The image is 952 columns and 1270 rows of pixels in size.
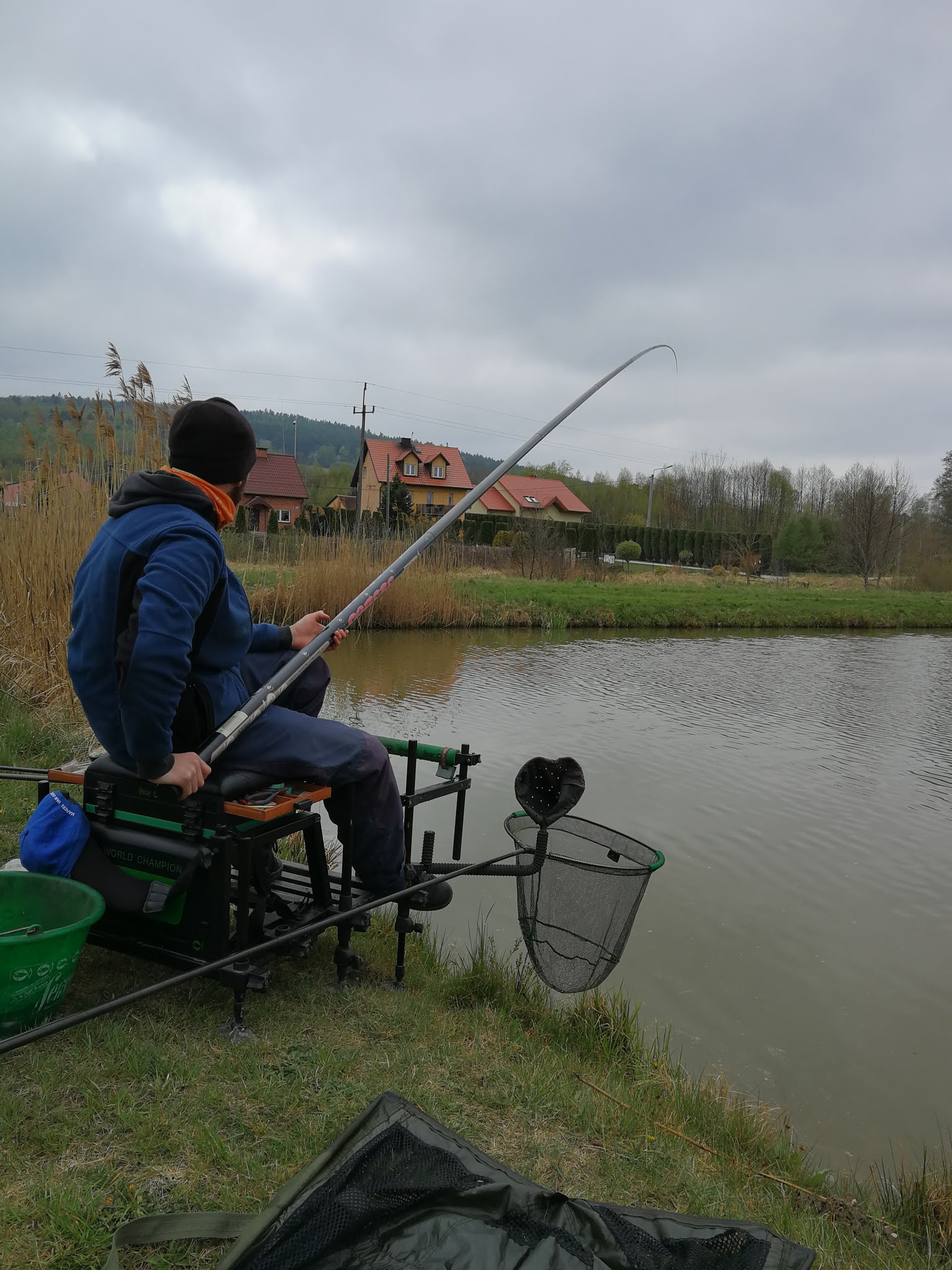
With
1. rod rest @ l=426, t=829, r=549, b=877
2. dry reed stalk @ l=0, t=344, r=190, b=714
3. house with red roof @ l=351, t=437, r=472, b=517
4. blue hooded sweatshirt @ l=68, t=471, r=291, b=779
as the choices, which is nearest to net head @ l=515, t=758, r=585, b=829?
rod rest @ l=426, t=829, r=549, b=877

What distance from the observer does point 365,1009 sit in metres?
2.76

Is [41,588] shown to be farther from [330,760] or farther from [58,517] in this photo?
[330,760]

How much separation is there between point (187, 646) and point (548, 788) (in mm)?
1410

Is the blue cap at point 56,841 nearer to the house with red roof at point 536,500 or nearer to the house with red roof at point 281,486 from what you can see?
the house with red roof at point 281,486

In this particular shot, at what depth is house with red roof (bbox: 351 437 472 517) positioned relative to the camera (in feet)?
187

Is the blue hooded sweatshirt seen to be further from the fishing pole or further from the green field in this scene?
the green field

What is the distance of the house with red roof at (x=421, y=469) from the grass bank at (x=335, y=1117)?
53452 mm

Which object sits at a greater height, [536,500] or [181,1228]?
[536,500]

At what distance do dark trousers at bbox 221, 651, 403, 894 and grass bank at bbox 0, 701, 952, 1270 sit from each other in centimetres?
47

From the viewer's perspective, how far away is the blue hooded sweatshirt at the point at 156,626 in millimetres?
2105

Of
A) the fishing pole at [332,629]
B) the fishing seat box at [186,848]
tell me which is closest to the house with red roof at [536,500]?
the fishing pole at [332,629]

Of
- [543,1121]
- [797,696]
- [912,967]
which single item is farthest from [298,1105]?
[797,696]

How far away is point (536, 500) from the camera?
61375mm

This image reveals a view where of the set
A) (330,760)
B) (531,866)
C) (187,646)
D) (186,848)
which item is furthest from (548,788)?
(187,646)
